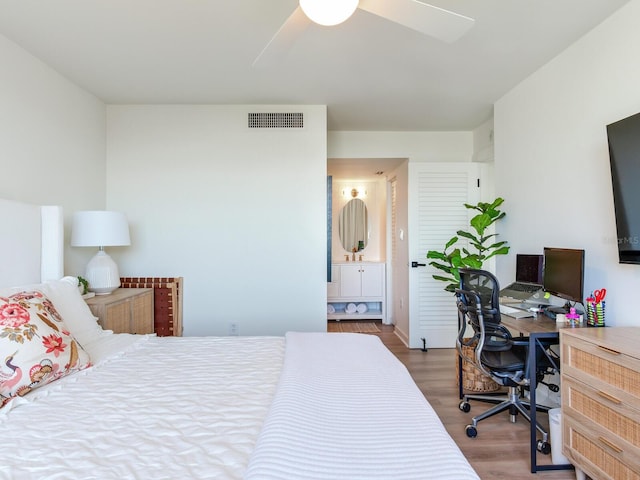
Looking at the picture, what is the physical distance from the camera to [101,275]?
2.71 metres

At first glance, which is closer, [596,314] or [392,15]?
[392,15]

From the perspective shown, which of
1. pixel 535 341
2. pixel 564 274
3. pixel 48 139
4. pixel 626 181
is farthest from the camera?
pixel 48 139

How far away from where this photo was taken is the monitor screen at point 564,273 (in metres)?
2.05

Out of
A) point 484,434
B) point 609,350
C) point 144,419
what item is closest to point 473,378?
point 484,434

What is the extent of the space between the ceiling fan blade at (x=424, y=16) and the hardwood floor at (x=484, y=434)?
7.17 ft

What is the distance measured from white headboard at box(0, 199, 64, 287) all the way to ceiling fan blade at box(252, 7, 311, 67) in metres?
1.73

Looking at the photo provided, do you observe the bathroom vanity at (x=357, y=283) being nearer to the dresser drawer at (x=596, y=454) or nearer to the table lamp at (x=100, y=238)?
the table lamp at (x=100, y=238)

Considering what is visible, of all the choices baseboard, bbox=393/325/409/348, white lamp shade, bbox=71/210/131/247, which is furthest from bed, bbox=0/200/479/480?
baseboard, bbox=393/325/409/348

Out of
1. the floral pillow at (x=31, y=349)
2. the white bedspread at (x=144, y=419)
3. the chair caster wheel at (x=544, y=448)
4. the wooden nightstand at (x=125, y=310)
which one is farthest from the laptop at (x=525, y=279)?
the wooden nightstand at (x=125, y=310)

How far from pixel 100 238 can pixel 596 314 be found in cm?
336

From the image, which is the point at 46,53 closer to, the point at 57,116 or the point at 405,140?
the point at 57,116

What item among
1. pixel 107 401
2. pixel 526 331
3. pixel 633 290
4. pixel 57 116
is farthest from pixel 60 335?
pixel 633 290

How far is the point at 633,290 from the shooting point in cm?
188

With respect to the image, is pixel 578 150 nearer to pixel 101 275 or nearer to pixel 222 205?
pixel 222 205
